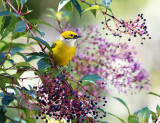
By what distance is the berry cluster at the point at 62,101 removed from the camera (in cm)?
156

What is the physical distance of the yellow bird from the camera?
7.80ft

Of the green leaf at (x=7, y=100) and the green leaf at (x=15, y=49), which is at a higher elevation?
the green leaf at (x=15, y=49)

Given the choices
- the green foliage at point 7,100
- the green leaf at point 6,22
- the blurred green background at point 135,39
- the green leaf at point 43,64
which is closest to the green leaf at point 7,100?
the green foliage at point 7,100

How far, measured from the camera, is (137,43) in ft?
20.6

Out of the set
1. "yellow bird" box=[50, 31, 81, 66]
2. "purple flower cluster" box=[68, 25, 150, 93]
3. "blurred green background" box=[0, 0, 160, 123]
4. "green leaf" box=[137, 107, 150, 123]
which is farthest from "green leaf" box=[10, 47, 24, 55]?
"blurred green background" box=[0, 0, 160, 123]

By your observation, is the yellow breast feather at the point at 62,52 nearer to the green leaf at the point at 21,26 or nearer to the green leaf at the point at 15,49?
the green leaf at the point at 15,49

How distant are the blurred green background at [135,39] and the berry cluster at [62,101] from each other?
3.48m

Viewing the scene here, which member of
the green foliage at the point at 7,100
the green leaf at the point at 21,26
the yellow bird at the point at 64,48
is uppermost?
the yellow bird at the point at 64,48

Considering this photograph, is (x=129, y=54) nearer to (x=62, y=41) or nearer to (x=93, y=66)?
(x=93, y=66)

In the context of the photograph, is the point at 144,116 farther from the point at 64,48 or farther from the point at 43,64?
the point at 64,48

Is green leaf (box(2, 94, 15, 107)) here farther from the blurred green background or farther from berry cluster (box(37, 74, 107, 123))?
the blurred green background

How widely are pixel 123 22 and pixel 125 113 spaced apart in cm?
392

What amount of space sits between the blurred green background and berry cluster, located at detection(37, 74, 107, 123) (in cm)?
348

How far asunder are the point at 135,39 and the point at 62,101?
4930mm
